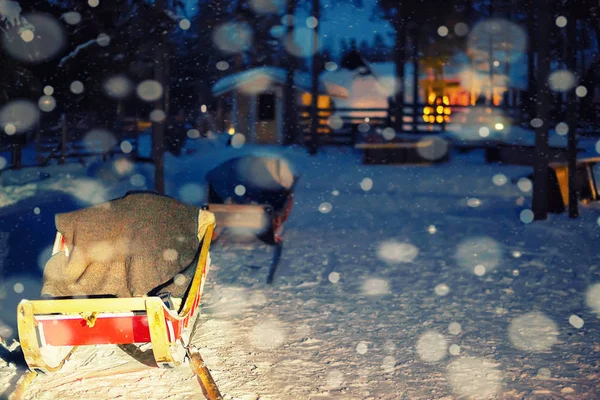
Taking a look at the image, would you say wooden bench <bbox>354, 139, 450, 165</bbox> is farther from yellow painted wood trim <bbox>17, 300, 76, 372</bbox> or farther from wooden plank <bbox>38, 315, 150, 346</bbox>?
yellow painted wood trim <bbox>17, 300, 76, 372</bbox>

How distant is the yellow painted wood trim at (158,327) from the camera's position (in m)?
4.55

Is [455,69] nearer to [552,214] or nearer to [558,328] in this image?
[552,214]

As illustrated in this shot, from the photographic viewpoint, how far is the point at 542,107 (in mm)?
11398

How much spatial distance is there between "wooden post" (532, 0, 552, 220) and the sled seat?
8.77 metres

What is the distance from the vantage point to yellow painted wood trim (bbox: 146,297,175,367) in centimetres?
455

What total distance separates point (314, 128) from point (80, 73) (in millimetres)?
9193

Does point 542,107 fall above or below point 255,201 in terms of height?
above

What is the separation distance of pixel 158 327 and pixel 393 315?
9.38ft

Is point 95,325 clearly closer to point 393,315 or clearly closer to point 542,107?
point 393,315

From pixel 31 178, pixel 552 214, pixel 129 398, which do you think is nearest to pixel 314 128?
pixel 31 178

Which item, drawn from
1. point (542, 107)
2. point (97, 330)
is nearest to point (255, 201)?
point (542, 107)

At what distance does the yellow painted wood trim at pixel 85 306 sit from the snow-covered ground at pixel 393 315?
0.66 meters

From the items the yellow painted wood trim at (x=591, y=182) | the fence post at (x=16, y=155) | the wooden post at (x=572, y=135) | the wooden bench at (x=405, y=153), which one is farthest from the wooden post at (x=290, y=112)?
the wooden post at (x=572, y=135)

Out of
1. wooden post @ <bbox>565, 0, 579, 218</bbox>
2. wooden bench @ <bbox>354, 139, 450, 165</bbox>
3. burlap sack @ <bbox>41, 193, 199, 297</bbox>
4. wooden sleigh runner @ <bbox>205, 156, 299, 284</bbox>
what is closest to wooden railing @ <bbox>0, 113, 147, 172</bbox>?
wooden bench @ <bbox>354, 139, 450, 165</bbox>
